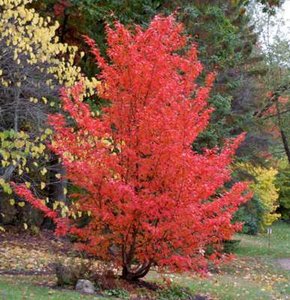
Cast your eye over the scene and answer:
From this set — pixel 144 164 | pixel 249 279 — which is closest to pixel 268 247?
pixel 249 279

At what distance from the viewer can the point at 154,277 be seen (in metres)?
14.1

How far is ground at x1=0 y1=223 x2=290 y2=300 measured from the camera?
10.0 m

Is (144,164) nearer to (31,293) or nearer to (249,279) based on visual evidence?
(31,293)

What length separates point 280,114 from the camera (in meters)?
29.5

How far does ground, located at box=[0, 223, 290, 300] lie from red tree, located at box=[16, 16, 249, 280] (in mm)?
1107

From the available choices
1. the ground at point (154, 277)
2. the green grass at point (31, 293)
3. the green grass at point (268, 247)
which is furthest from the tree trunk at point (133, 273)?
the green grass at point (268, 247)

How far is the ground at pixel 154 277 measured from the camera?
1005cm

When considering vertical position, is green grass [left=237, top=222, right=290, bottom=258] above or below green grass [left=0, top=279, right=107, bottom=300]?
below

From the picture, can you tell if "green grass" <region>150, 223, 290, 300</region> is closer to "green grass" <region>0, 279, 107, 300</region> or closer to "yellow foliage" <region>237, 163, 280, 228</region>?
"green grass" <region>0, 279, 107, 300</region>

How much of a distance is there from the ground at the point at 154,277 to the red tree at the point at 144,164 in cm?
111

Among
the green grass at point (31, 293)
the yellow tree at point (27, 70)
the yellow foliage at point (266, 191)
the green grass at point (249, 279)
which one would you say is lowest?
the green grass at point (249, 279)

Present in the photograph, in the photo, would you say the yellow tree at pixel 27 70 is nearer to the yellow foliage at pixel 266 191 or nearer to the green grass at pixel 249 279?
the green grass at pixel 249 279

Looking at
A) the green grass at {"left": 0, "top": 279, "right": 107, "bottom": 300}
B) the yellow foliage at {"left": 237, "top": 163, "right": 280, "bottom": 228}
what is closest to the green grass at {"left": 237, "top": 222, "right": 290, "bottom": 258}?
the yellow foliage at {"left": 237, "top": 163, "right": 280, "bottom": 228}

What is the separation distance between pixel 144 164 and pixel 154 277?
4925mm
